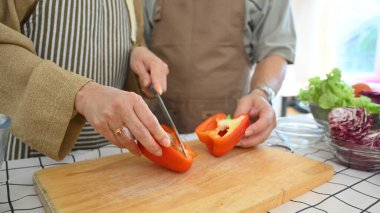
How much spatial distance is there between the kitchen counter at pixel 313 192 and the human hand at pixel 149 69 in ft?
0.84

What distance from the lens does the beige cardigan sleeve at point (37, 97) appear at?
0.65m

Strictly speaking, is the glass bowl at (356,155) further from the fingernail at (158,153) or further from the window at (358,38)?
the window at (358,38)

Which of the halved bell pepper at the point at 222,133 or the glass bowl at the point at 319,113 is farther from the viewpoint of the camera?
the glass bowl at the point at 319,113

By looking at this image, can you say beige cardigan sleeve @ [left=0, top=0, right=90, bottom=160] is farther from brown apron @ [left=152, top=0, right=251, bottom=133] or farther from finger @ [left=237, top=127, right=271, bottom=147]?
brown apron @ [left=152, top=0, right=251, bottom=133]

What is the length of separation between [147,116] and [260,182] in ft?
0.89

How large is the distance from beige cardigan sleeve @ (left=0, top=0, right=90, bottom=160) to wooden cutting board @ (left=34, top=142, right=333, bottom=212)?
76 mm

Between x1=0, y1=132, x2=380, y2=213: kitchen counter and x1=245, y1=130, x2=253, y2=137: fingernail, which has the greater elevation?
x1=245, y1=130, x2=253, y2=137: fingernail

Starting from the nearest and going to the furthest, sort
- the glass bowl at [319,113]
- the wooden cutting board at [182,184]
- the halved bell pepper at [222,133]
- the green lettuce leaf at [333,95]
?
the wooden cutting board at [182,184] → the halved bell pepper at [222,133] → the green lettuce leaf at [333,95] → the glass bowl at [319,113]

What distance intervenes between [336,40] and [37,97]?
3249 millimetres

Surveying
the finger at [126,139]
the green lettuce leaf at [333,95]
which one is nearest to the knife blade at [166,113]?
the finger at [126,139]

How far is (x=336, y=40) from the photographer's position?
3.29 m

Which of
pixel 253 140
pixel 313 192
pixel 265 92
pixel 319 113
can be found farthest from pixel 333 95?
pixel 313 192

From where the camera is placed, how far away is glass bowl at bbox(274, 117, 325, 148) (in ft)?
3.27

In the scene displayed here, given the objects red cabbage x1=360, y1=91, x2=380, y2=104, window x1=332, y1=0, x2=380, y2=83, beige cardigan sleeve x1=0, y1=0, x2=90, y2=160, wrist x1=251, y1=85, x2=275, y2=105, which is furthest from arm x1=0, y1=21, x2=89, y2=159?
window x1=332, y1=0, x2=380, y2=83
